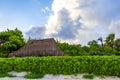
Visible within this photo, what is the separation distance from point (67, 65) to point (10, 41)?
725 inches

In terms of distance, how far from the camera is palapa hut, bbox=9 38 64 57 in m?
32.2

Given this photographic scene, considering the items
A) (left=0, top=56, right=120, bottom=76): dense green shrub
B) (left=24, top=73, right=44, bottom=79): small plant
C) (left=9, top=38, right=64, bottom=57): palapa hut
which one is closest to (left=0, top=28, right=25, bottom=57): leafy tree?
(left=9, top=38, right=64, bottom=57): palapa hut

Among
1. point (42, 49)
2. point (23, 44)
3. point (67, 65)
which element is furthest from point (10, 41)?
point (67, 65)

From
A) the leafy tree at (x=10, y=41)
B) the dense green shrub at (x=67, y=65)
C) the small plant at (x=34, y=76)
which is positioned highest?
the leafy tree at (x=10, y=41)

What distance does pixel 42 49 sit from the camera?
32.8m

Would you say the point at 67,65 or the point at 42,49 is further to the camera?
the point at 42,49

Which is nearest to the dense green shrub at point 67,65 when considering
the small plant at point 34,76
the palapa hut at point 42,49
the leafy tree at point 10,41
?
the small plant at point 34,76

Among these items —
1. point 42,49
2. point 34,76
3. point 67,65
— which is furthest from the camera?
point 42,49

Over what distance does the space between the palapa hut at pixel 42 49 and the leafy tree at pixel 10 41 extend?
5.92m

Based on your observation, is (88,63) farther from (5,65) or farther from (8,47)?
(8,47)

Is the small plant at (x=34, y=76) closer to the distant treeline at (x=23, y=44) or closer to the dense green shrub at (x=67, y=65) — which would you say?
the dense green shrub at (x=67, y=65)

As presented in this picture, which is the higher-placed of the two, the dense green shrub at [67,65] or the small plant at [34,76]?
the dense green shrub at [67,65]

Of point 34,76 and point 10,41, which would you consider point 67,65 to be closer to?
point 34,76

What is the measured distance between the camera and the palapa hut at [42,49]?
3222 cm
